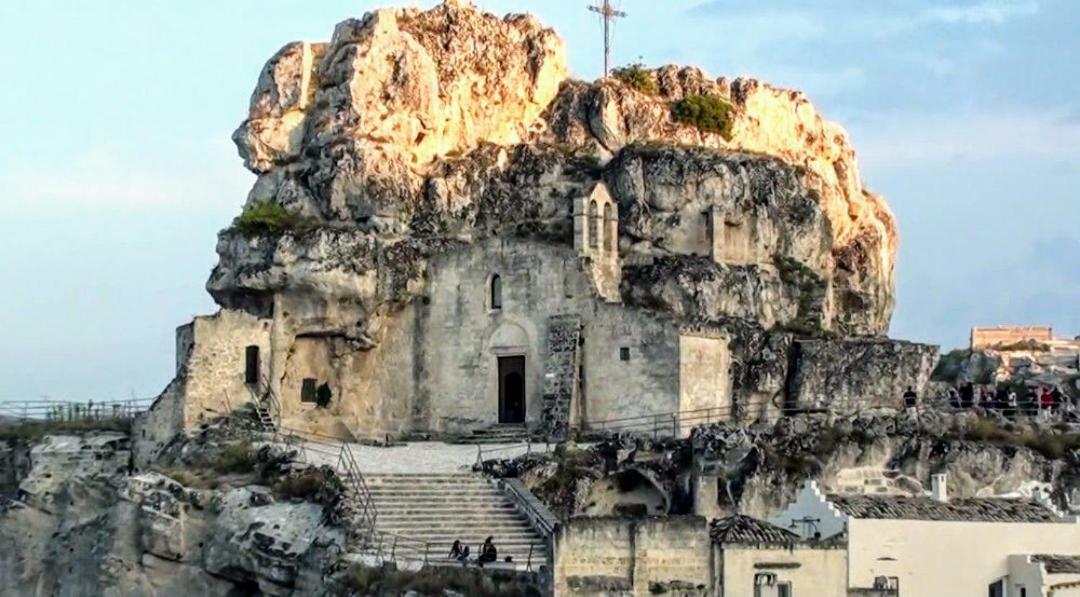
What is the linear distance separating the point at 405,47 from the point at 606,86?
272 inches

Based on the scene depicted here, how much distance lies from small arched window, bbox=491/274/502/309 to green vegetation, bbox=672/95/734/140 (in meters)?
10.0

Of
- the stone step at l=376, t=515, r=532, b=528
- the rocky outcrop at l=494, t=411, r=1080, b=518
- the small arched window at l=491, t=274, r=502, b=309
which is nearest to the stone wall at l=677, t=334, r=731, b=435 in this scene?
the rocky outcrop at l=494, t=411, r=1080, b=518

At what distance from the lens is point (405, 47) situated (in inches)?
2768

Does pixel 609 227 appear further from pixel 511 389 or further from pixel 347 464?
pixel 347 464

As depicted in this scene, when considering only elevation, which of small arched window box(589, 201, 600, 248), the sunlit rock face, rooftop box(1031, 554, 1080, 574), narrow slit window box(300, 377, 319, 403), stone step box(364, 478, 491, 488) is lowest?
rooftop box(1031, 554, 1080, 574)

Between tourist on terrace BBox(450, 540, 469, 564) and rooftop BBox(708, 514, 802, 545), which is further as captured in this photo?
tourist on terrace BBox(450, 540, 469, 564)

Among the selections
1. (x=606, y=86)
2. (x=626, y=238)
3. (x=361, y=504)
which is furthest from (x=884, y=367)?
(x=361, y=504)

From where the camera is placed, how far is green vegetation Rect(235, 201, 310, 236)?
67.5m

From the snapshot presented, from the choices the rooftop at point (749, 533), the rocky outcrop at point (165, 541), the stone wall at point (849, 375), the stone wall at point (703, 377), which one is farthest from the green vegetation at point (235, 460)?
the stone wall at point (849, 375)

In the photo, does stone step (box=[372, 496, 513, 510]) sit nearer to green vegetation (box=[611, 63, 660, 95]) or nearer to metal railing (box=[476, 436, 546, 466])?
metal railing (box=[476, 436, 546, 466])

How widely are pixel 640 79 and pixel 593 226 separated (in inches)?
335

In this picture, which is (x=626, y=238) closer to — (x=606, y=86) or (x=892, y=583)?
(x=606, y=86)

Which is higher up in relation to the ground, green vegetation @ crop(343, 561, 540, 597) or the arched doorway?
the arched doorway

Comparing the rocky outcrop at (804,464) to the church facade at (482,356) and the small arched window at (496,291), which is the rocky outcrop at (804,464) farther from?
the small arched window at (496,291)
